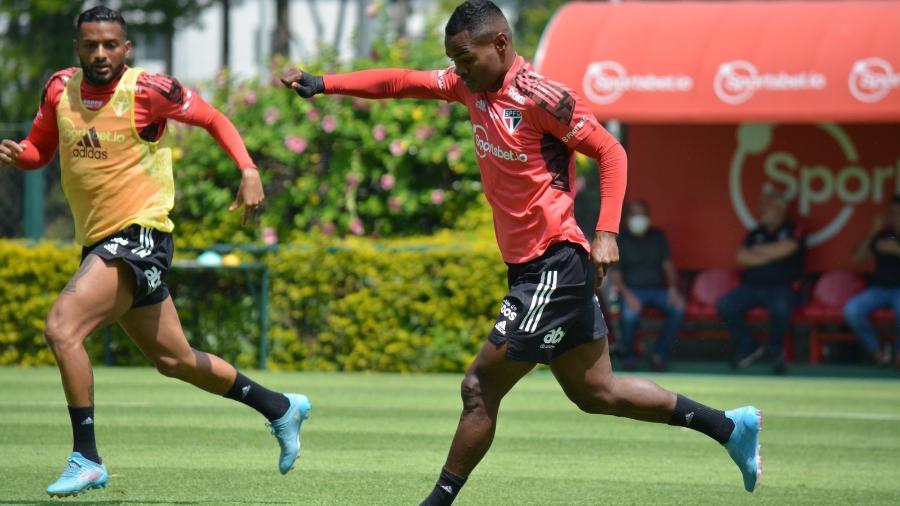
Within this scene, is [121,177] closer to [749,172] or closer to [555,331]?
[555,331]

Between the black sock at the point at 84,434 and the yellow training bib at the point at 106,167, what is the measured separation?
89 cm

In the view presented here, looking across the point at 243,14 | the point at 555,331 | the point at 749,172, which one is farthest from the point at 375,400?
the point at 243,14

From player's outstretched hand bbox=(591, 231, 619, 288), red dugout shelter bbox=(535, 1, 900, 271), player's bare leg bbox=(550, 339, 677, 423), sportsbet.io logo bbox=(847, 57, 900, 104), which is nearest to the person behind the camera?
player's outstretched hand bbox=(591, 231, 619, 288)

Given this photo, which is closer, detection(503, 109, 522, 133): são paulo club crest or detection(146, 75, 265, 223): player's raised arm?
detection(503, 109, 522, 133): são paulo club crest

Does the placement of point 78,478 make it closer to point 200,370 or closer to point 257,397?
point 200,370

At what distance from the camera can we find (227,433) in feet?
33.4

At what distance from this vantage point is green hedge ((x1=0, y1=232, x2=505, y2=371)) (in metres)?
15.6

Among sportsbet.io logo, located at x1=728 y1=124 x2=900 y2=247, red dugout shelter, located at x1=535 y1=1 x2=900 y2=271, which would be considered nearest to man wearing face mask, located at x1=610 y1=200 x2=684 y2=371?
red dugout shelter, located at x1=535 y1=1 x2=900 y2=271

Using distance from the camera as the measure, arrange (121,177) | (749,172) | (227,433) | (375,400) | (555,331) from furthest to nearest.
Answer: (749,172) < (375,400) < (227,433) < (121,177) < (555,331)

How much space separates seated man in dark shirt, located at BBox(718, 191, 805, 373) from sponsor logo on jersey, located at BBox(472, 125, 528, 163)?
10.6 meters

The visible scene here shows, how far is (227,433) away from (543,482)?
2.78 meters

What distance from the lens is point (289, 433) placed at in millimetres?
7812

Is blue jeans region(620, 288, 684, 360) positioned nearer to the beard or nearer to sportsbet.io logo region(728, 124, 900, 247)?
sportsbet.io logo region(728, 124, 900, 247)

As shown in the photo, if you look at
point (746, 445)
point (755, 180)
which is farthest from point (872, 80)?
point (746, 445)
